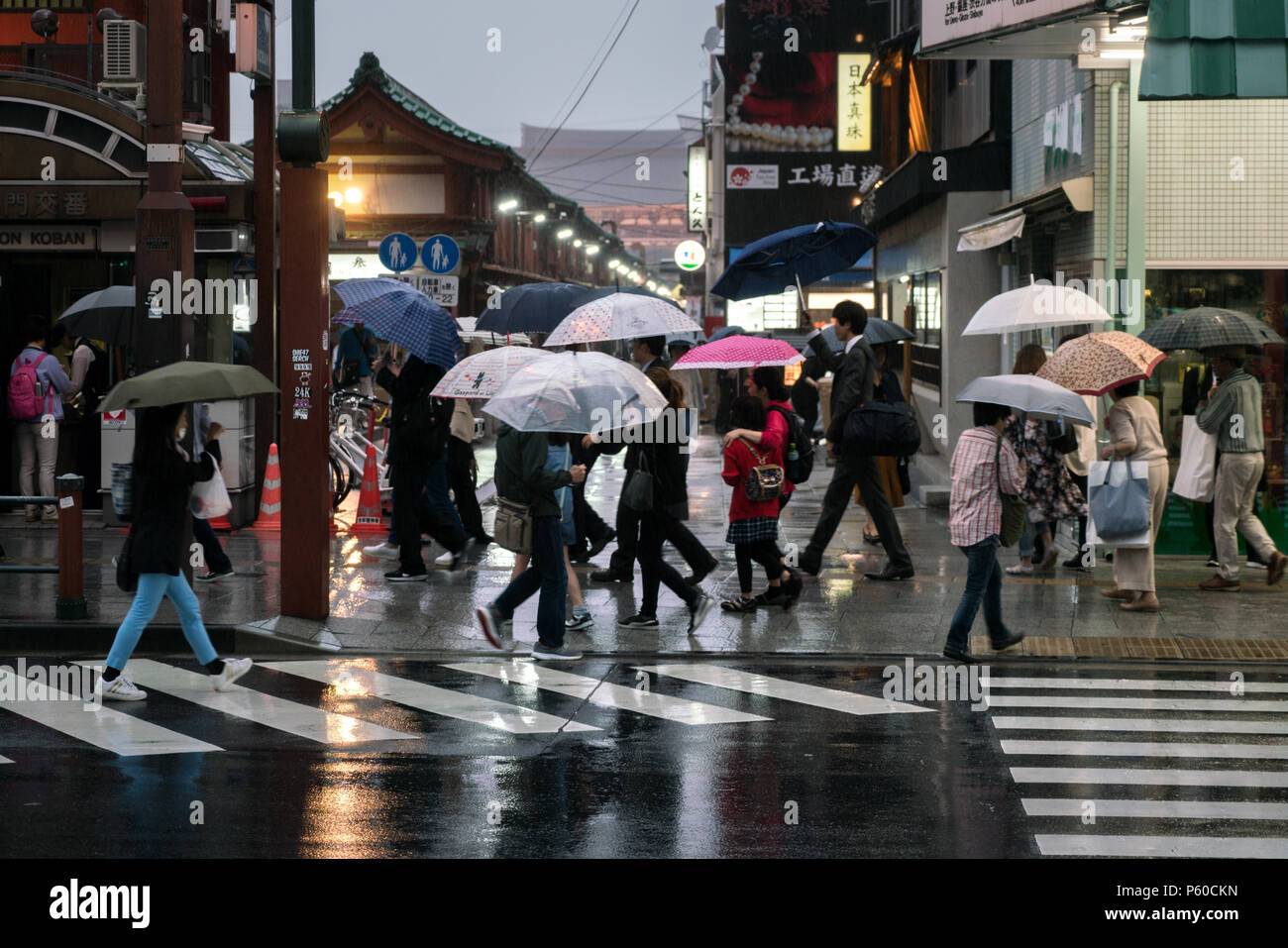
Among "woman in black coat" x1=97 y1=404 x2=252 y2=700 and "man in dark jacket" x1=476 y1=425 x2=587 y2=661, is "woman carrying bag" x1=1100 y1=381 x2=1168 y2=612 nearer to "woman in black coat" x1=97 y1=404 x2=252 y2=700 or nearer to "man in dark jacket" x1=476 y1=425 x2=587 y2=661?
"man in dark jacket" x1=476 y1=425 x2=587 y2=661

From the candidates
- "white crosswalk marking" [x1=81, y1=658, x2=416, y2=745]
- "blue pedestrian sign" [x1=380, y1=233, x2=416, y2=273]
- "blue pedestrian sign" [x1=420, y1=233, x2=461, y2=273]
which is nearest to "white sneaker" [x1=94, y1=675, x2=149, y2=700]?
"white crosswalk marking" [x1=81, y1=658, x2=416, y2=745]

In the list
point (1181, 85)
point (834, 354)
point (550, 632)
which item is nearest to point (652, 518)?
point (550, 632)

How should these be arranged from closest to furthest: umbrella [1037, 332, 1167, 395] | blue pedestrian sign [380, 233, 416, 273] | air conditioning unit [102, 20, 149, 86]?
1. umbrella [1037, 332, 1167, 395]
2. air conditioning unit [102, 20, 149, 86]
3. blue pedestrian sign [380, 233, 416, 273]

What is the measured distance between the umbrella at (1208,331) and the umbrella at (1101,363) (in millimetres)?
529

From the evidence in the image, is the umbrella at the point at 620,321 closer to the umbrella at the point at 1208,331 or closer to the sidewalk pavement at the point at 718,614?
the sidewalk pavement at the point at 718,614

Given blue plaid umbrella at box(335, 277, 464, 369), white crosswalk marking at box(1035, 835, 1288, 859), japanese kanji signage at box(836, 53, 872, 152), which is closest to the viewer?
white crosswalk marking at box(1035, 835, 1288, 859)

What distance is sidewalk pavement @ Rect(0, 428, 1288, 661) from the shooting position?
10.5 m

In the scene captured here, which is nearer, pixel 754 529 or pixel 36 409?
pixel 754 529

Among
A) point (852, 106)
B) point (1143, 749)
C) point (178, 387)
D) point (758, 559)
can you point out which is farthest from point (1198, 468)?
point (852, 106)

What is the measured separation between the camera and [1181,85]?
477 inches

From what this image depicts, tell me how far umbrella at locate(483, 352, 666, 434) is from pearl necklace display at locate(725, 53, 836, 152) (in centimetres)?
3338

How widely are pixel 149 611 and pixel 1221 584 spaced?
820 cm

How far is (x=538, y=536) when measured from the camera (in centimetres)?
988

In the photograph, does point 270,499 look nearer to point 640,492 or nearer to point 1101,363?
point 640,492
